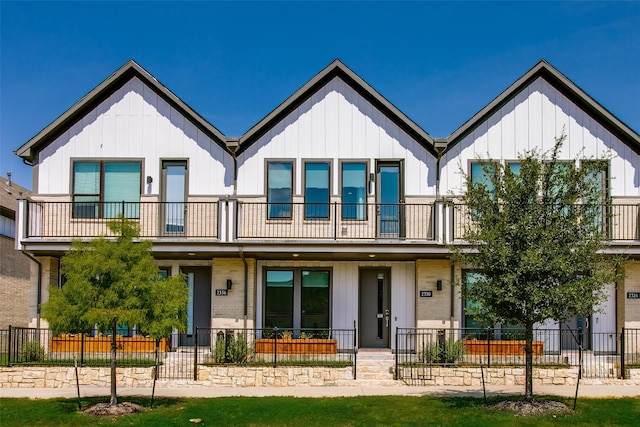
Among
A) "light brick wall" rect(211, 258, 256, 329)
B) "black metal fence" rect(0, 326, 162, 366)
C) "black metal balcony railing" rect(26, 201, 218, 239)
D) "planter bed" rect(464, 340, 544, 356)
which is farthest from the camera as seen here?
"black metal balcony railing" rect(26, 201, 218, 239)

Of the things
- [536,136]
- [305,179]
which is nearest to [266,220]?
[305,179]

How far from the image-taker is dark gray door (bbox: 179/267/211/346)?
21.5 m

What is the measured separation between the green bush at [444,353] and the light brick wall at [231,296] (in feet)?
17.9

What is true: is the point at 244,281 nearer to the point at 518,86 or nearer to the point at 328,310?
the point at 328,310

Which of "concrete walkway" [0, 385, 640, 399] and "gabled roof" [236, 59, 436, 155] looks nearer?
"concrete walkway" [0, 385, 640, 399]

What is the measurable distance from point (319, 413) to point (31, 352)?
9.13 m

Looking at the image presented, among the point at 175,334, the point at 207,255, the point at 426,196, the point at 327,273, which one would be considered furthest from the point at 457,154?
the point at 175,334

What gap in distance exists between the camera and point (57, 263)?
2144cm

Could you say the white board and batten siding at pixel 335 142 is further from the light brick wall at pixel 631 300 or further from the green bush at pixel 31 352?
the green bush at pixel 31 352

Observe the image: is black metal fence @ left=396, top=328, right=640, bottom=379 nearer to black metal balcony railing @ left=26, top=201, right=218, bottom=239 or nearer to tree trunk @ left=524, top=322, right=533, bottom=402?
tree trunk @ left=524, top=322, right=533, bottom=402

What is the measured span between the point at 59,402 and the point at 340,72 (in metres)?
12.2

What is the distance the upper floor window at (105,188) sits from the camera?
21.2 meters

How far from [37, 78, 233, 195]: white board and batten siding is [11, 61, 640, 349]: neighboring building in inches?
1.4

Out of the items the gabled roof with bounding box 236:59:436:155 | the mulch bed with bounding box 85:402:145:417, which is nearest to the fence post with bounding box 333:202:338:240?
the gabled roof with bounding box 236:59:436:155
